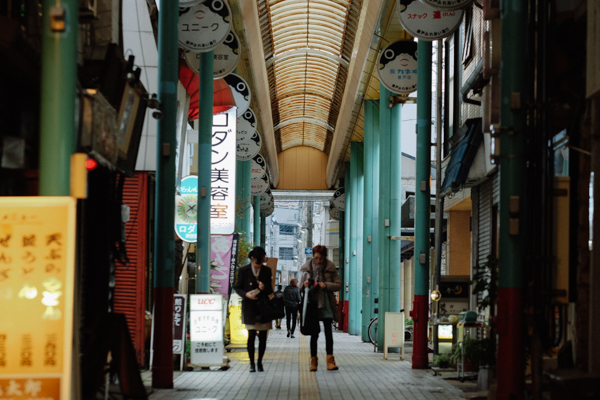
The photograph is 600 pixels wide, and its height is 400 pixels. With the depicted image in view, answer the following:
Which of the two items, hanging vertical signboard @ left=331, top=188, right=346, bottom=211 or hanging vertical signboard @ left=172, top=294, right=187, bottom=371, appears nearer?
hanging vertical signboard @ left=172, top=294, right=187, bottom=371

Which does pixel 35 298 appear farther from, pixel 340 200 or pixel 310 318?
pixel 340 200

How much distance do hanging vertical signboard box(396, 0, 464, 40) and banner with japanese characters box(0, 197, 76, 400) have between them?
7.89 meters

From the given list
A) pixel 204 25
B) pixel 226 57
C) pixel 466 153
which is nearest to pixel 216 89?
pixel 226 57

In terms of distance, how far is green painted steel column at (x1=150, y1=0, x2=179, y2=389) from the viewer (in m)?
9.03

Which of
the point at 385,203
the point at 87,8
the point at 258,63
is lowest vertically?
the point at 385,203

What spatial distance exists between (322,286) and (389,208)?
7817 millimetres

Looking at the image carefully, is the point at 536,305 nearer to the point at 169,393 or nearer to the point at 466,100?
the point at 169,393

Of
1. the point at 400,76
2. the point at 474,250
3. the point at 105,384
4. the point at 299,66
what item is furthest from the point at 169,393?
the point at 299,66

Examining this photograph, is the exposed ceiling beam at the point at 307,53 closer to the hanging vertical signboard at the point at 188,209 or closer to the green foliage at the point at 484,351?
the hanging vertical signboard at the point at 188,209

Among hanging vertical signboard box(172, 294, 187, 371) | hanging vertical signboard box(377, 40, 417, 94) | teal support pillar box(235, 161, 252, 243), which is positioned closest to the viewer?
hanging vertical signboard box(172, 294, 187, 371)

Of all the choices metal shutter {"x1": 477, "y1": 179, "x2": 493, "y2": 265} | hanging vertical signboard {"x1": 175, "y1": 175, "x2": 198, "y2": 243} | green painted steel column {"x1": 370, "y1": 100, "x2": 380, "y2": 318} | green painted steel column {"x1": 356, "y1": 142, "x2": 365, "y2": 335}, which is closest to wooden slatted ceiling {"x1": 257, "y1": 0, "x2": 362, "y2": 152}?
green painted steel column {"x1": 370, "y1": 100, "x2": 380, "y2": 318}

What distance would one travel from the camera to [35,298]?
4.53 metres

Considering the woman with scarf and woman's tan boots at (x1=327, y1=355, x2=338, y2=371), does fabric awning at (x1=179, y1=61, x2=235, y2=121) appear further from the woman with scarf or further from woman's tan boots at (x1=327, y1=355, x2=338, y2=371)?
woman's tan boots at (x1=327, y1=355, x2=338, y2=371)

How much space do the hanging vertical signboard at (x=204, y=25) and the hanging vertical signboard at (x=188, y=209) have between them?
2432 mm
